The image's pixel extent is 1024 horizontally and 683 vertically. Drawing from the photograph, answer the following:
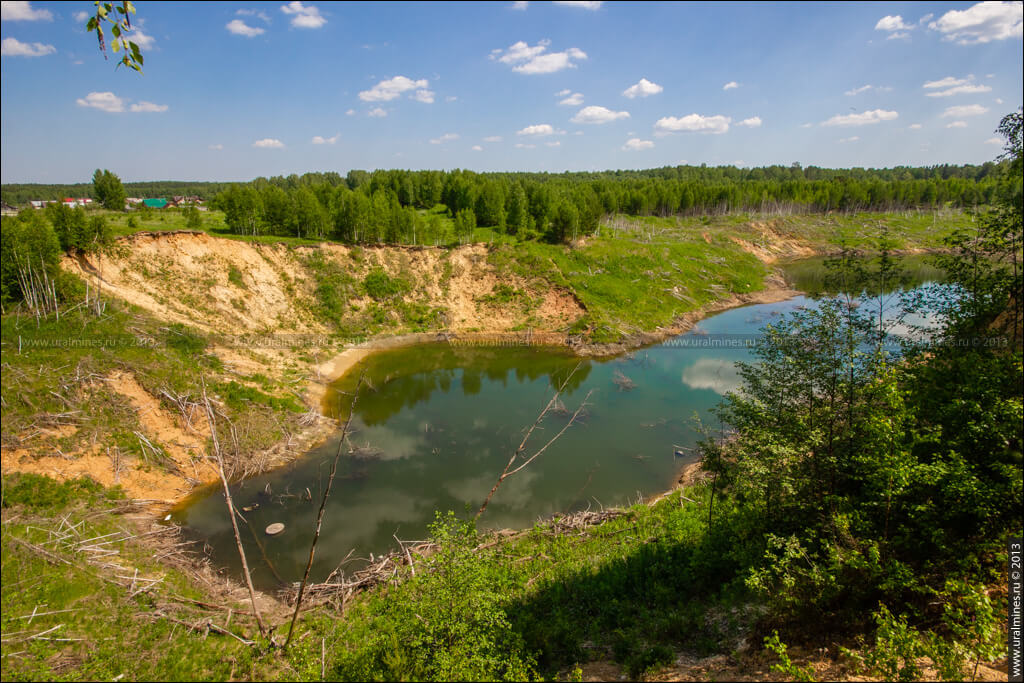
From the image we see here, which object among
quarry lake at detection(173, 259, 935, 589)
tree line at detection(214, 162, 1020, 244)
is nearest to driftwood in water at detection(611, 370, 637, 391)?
quarry lake at detection(173, 259, 935, 589)

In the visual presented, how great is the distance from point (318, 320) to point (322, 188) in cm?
2412

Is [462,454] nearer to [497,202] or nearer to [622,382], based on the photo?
[622,382]

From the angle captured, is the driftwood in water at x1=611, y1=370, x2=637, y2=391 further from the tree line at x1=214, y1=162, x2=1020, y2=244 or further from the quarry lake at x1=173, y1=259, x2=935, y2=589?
the tree line at x1=214, y1=162, x2=1020, y2=244

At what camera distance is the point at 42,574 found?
13.5 metres

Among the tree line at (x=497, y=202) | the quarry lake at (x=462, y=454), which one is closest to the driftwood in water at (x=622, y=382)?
the quarry lake at (x=462, y=454)

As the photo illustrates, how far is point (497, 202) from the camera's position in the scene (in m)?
59.6

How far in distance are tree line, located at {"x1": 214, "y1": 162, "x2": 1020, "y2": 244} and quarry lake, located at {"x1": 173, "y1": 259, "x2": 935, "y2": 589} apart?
52.5ft

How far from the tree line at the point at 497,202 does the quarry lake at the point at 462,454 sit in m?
16.0

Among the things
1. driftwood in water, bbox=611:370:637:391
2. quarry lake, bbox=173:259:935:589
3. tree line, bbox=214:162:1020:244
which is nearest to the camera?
quarry lake, bbox=173:259:935:589

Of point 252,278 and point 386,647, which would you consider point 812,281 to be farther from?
point 386,647

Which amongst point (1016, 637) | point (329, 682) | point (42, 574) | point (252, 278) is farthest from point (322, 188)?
point (1016, 637)

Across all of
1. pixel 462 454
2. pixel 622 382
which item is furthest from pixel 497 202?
pixel 462 454

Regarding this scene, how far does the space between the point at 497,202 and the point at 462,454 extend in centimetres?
4186

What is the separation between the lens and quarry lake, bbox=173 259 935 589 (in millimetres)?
18906
